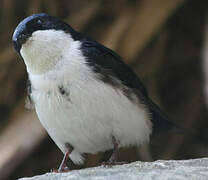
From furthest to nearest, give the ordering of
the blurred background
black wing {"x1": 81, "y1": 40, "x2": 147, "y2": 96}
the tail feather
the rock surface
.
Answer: the blurred background → the tail feather → black wing {"x1": 81, "y1": 40, "x2": 147, "y2": 96} → the rock surface

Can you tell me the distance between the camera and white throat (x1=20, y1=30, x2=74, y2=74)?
3.09m

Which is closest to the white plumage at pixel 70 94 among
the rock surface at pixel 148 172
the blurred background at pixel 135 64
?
the rock surface at pixel 148 172

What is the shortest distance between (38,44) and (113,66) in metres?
0.48

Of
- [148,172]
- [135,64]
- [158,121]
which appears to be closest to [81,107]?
[148,172]

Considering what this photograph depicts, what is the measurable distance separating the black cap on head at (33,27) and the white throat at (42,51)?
32 millimetres

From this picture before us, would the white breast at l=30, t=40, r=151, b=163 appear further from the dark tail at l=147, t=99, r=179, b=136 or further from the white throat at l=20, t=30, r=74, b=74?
the dark tail at l=147, t=99, r=179, b=136

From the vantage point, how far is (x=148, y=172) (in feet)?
8.61

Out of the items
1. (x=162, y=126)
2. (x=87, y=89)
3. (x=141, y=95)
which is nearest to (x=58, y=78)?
(x=87, y=89)

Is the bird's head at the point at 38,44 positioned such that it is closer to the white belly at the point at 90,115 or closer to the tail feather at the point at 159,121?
the white belly at the point at 90,115

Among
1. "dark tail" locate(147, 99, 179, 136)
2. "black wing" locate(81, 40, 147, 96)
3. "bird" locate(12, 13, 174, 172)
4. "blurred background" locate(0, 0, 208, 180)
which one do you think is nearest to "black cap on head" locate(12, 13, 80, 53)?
"bird" locate(12, 13, 174, 172)

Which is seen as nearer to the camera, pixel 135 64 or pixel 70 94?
pixel 70 94

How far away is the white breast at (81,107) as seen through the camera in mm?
3059

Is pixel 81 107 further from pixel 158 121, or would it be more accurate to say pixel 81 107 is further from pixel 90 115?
pixel 158 121

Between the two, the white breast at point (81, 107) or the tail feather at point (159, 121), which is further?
the tail feather at point (159, 121)
